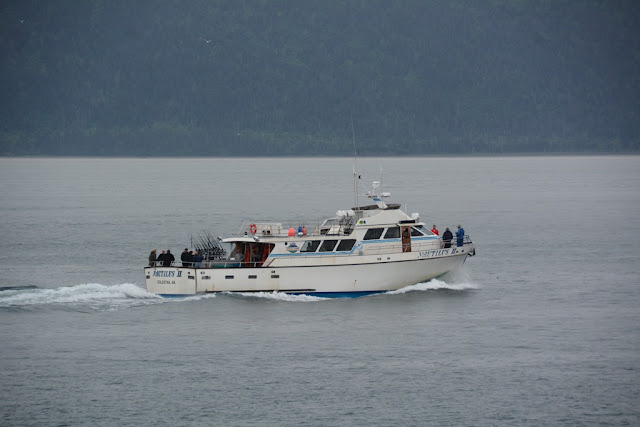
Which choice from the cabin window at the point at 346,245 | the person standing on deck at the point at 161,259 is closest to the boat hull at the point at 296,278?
the person standing on deck at the point at 161,259

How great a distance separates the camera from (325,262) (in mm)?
57281

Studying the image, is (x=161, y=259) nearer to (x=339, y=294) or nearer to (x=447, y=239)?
(x=339, y=294)

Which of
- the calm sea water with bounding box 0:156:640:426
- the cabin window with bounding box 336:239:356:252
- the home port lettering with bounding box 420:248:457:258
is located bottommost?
the calm sea water with bounding box 0:156:640:426

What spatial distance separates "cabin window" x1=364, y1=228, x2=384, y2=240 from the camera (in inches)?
2282

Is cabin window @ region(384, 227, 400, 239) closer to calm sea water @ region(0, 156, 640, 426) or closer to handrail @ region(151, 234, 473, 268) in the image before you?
handrail @ region(151, 234, 473, 268)

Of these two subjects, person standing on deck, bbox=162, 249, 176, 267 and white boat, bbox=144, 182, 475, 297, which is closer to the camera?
→ white boat, bbox=144, 182, 475, 297

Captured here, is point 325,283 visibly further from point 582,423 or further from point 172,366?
point 582,423

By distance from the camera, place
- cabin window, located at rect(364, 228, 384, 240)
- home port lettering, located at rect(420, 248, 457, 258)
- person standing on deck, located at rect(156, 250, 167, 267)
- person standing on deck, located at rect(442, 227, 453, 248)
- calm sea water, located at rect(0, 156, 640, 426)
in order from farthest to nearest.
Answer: person standing on deck, located at rect(442, 227, 453, 248) → home port lettering, located at rect(420, 248, 457, 258) → person standing on deck, located at rect(156, 250, 167, 267) → cabin window, located at rect(364, 228, 384, 240) → calm sea water, located at rect(0, 156, 640, 426)

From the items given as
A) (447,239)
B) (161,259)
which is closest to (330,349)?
(161,259)

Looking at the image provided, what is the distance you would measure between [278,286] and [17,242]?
43745 millimetres

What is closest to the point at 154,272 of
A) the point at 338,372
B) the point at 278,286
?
the point at 278,286

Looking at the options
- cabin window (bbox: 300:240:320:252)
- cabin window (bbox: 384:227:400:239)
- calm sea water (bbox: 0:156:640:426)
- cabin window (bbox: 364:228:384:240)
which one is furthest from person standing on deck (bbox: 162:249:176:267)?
cabin window (bbox: 384:227:400:239)

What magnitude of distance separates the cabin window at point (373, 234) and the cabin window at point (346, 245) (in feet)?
2.66

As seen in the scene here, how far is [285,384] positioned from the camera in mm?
44188
